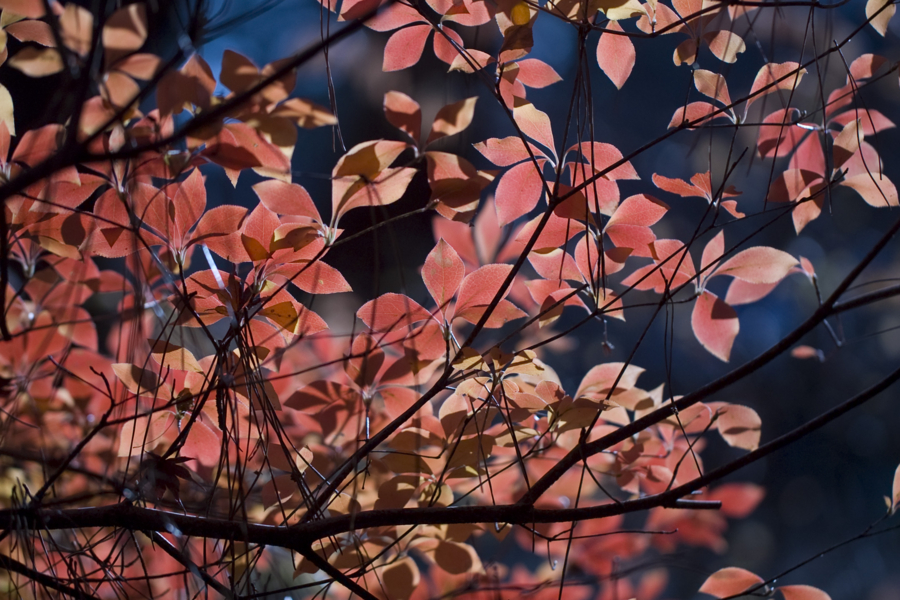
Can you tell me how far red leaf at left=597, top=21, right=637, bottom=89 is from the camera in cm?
46

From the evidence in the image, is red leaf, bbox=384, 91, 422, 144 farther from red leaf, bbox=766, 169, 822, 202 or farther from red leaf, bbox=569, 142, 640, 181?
red leaf, bbox=766, 169, 822, 202

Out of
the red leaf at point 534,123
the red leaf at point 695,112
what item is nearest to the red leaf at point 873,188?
the red leaf at point 695,112

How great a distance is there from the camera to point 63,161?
0.25 metres

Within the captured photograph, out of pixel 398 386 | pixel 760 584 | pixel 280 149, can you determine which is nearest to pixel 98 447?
pixel 398 386

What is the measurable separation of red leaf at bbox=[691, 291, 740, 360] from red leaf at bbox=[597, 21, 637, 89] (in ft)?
0.61

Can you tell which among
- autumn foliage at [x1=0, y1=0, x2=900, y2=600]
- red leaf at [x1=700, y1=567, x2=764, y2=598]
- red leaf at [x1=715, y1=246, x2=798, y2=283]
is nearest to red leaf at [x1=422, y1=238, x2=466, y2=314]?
autumn foliage at [x1=0, y1=0, x2=900, y2=600]

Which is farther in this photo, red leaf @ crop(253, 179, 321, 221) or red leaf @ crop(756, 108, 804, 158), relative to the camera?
red leaf @ crop(756, 108, 804, 158)

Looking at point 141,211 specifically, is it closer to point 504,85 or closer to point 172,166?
point 172,166

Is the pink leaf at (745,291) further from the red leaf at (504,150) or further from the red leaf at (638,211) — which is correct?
the red leaf at (504,150)

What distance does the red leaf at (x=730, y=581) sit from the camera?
509 mm

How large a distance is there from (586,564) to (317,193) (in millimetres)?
1488

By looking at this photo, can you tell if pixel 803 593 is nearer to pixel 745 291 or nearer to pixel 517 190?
pixel 745 291

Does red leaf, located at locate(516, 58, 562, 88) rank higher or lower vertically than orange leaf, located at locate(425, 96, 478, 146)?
higher

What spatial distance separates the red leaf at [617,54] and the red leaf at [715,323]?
19 cm
